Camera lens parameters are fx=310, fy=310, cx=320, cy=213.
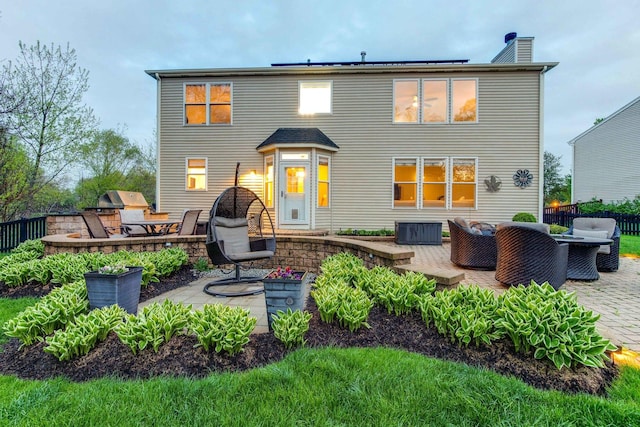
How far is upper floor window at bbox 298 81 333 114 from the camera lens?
984 cm

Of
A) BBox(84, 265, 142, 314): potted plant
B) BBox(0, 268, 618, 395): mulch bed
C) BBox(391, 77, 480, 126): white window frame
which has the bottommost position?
BBox(0, 268, 618, 395): mulch bed

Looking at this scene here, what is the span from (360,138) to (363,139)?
10 cm

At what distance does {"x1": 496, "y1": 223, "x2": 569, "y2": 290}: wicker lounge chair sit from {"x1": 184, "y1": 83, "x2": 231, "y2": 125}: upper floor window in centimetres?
Answer: 876

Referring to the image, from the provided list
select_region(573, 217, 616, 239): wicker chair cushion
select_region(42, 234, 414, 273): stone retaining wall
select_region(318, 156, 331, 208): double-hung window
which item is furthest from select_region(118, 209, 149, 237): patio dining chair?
select_region(573, 217, 616, 239): wicker chair cushion

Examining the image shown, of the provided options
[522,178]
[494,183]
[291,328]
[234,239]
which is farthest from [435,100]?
[291,328]

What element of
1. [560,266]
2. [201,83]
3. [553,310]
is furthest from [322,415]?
[201,83]

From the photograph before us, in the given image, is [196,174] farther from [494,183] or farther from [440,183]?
[494,183]

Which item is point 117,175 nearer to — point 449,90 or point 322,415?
point 449,90

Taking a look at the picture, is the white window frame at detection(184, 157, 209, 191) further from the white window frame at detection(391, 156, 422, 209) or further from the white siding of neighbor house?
the white window frame at detection(391, 156, 422, 209)

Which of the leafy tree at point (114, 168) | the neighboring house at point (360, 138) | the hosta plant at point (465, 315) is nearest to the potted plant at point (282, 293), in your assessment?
the hosta plant at point (465, 315)

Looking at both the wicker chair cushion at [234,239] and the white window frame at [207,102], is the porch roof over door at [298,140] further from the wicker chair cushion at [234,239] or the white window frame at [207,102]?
the wicker chair cushion at [234,239]

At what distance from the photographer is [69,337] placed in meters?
2.23

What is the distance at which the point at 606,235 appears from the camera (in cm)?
530

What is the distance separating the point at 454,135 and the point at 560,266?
6.63 metres
